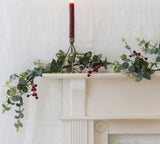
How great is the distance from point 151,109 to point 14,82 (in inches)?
26.2

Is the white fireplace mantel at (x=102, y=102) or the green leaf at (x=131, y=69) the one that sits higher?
the green leaf at (x=131, y=69)

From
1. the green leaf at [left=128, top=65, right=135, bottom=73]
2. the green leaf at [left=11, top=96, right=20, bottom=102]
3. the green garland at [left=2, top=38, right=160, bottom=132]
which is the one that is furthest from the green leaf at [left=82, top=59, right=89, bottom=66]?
the green leaf at [left=11, top=96, right=20, bottom=102]

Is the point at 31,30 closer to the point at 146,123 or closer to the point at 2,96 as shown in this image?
the point at 2,96

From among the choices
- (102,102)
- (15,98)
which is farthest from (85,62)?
(15,98)

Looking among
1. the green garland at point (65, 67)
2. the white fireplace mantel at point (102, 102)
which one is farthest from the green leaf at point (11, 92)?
the white fireplace mantel at point (102, 102)

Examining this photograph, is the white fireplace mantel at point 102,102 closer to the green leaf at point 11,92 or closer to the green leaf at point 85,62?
the green leaf at point 85,62

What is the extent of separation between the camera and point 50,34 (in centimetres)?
127

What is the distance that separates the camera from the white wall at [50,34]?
1267 mm

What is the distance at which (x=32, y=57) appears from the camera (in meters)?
1.27

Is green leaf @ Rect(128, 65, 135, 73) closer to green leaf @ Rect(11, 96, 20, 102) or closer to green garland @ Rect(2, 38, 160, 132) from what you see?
green garland @ Rect(2, 38, 160, 132)

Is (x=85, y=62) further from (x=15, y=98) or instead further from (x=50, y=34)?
(x=15, y=98)

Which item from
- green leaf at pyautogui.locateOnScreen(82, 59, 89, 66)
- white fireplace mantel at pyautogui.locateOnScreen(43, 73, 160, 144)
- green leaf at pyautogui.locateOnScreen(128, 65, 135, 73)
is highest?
green leaf at pyautogui.locateOnScreen(82, 59, 89, 66)

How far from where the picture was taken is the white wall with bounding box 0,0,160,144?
127 centimetres

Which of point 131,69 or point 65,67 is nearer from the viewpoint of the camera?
point 131,69
